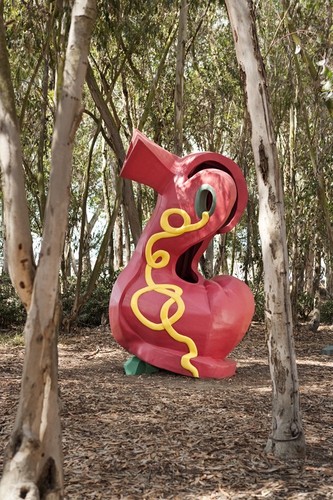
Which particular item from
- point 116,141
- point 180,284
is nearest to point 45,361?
point 180,284

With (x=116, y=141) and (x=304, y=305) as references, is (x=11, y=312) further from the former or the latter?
(x=304, y=305)

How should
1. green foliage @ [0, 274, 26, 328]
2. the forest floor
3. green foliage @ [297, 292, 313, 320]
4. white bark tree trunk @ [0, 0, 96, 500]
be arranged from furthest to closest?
1. green foliage @ [297, 292, 313, 320]
2. green foliage @ [0, 274, 26, 328]
3. the forest floor
4. white bark tree trunk @ [0, 0, 96, 500]

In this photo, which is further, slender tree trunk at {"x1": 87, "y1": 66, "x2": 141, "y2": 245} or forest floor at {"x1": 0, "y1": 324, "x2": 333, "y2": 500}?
slender tree trunk at {"x1": 87, "y1": 66, "x2": 141, "y2": 245}

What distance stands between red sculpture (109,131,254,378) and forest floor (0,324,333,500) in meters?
0.34

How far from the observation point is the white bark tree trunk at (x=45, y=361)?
9.11 ft

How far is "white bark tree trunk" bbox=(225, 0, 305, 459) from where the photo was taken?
408cm

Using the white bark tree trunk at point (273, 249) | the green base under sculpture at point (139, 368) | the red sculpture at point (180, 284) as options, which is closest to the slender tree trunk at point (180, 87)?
the red sculpture at point (180, 284)

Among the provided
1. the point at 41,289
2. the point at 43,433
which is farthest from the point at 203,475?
the point at 41,289

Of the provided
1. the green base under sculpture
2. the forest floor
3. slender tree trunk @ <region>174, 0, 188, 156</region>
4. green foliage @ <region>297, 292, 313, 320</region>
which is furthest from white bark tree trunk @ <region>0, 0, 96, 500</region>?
green foliage @ <region>297, 292, 313, 320</region>

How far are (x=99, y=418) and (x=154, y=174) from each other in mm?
3336

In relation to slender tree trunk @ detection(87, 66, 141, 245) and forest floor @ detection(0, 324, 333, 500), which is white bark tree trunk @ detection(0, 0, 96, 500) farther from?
slender tree trunk @ detection(87, 66, 141, 245)

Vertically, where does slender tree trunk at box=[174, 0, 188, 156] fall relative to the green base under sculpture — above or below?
above

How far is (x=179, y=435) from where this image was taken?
4.68 metres

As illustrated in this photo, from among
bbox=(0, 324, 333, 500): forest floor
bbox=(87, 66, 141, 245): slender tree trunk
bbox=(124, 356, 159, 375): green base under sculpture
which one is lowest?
bbox=(0, 324, 333, 500): forest floor
